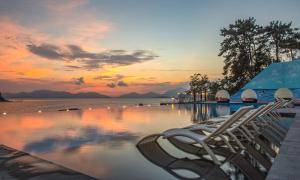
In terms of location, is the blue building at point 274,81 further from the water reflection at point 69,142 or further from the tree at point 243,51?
the water reflection at point 69,142

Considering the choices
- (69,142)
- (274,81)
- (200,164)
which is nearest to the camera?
(200,164)

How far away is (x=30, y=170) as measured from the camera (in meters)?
3.74

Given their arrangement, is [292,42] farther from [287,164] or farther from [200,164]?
[287,164]

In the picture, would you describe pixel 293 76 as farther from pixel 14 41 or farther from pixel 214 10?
pixel 14 41

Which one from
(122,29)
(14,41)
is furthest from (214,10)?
(14,41)

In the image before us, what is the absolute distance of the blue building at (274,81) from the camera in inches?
995

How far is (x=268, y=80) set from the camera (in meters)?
26.1

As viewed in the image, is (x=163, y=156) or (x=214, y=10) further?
(x=214, y=10)

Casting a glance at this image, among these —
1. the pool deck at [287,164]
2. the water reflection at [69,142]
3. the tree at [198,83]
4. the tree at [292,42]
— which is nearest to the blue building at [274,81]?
the tree at [292,42]

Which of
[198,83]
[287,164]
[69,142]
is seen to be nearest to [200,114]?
[69,142]

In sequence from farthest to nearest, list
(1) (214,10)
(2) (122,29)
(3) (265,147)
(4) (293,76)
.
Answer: (4) (293,76), (2) (122,29), (1) (214,10), (3) (265,147)

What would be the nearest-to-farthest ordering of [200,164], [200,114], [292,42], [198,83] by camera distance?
1. [200,164]
2. [200,114]
3. [292,42]
4. [198,83]

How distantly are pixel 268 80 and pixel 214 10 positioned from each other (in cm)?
1344

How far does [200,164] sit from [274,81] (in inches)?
942
